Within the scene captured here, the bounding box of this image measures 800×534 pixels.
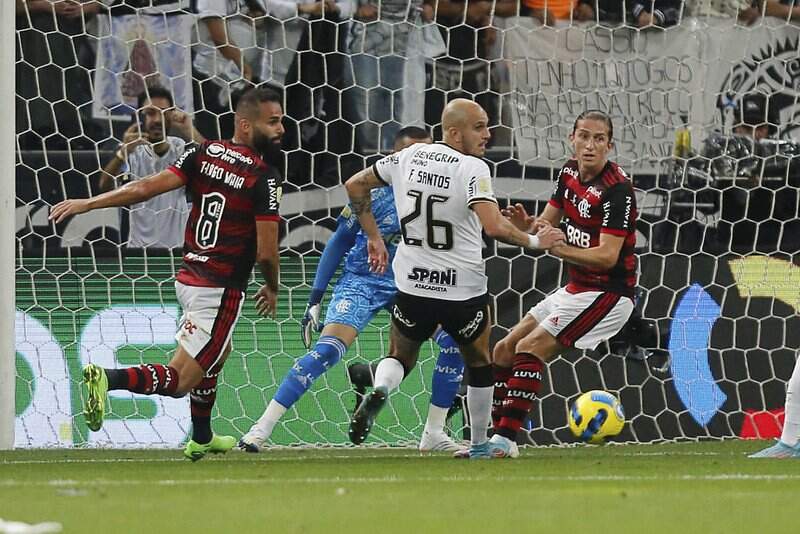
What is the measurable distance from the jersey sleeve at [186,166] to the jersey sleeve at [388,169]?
0.92 meters

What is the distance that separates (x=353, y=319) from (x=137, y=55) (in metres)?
2.69

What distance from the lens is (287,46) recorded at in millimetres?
10062

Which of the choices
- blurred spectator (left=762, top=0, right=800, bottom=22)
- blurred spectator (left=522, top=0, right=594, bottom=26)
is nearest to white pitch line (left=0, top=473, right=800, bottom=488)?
blurred spectator (left=522, top=0, right=594, bottom=26)

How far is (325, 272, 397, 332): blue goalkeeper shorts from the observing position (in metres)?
8.43

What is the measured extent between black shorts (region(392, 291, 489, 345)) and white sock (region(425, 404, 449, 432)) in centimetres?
92

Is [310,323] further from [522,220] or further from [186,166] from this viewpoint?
[522,220]

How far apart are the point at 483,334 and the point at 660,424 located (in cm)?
253

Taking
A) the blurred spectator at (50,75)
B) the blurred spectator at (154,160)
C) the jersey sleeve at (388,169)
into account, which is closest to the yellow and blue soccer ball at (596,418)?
the jersey sleeve at (388,169)

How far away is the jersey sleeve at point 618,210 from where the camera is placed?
768 centimetres

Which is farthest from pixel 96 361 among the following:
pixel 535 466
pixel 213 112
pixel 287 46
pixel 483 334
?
pixel 535 466

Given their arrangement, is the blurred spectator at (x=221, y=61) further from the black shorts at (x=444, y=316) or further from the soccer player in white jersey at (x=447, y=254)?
the black shorts at (x=444, y=316)

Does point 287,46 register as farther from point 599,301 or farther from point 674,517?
point 674,517

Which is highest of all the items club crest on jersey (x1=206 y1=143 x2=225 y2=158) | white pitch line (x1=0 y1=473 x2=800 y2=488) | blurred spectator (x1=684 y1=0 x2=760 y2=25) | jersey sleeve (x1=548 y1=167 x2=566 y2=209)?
blurred spectator (x1=684 y1=0 x2=760 y2=25)

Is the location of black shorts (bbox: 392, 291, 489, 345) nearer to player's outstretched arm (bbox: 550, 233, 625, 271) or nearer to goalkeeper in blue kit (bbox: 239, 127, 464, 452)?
player's outstretched arm (bbox: 550, 233, 625, 271)
